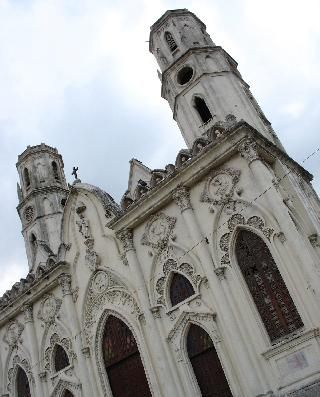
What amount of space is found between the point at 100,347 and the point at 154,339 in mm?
2974

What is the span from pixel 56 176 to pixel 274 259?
54.5ft

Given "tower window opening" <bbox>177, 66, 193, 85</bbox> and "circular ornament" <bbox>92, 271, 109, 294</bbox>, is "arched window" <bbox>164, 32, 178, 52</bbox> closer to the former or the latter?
"tower window opening" <bbox>177, 66, 193, 85</bbox>

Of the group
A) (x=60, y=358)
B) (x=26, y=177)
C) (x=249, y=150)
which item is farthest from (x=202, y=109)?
(x=26, y=177)

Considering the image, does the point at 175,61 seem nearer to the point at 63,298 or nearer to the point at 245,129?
the point at 245,129

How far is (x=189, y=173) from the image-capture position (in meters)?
14.7

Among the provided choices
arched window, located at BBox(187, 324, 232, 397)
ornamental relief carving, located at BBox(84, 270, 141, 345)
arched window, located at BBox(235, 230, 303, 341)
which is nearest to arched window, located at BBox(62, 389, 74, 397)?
ornamental relief carving, located at BBox(84, 270, 141, 345)

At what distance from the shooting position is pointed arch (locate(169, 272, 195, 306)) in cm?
1422

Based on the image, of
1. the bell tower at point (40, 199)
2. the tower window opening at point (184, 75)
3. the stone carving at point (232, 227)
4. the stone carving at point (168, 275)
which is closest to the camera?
the stone carving at point (232, 227)

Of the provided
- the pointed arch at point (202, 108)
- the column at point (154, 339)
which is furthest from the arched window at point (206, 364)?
the pointed arch at point (202, 108)

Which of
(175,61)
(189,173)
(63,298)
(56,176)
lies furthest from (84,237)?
(56,176)

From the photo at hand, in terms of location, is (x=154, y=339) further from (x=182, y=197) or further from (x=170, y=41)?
(x=170, y=41)

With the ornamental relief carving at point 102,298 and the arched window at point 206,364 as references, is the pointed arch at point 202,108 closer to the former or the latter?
the ornamental relief carving at point 102,298

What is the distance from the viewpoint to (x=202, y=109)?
58.3 ft

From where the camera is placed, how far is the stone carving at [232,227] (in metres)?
13.0
